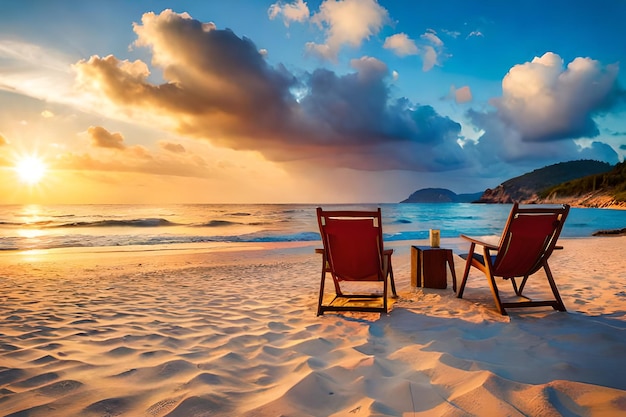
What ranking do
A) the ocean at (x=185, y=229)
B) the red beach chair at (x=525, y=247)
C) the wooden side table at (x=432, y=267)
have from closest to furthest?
the red beach chair at (x=525, y=247) < the wooden side table at (x=432, y=267) < the ocean at (x=185, y=229)

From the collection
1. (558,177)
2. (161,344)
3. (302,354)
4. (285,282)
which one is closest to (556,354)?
(302,354)

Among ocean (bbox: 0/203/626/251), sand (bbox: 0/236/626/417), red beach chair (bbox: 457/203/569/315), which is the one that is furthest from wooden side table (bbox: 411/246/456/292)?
ocean (bbox: 0/203/626/251)

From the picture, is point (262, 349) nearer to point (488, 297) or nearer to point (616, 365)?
point (616, 365)

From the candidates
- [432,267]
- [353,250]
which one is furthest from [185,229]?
[353,250]

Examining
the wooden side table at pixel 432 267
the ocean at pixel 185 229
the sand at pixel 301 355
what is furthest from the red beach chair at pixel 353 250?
the ocean at pixel 185 229

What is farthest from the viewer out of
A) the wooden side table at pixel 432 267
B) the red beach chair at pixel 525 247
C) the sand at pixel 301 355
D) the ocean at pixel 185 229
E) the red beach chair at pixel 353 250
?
the ocean at pixel 185 229

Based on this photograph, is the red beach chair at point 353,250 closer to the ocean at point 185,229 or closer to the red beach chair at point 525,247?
the red beach chair at point 525,247

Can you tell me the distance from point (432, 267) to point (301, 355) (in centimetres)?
333

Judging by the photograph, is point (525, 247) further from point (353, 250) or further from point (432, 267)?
point (353, 250)

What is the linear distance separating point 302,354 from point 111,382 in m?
1.37

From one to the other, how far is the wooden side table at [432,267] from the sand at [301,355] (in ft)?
1.13

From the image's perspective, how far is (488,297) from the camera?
16.0 ft

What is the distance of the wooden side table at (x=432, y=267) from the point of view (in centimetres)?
544

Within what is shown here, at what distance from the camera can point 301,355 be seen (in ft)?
9.25
